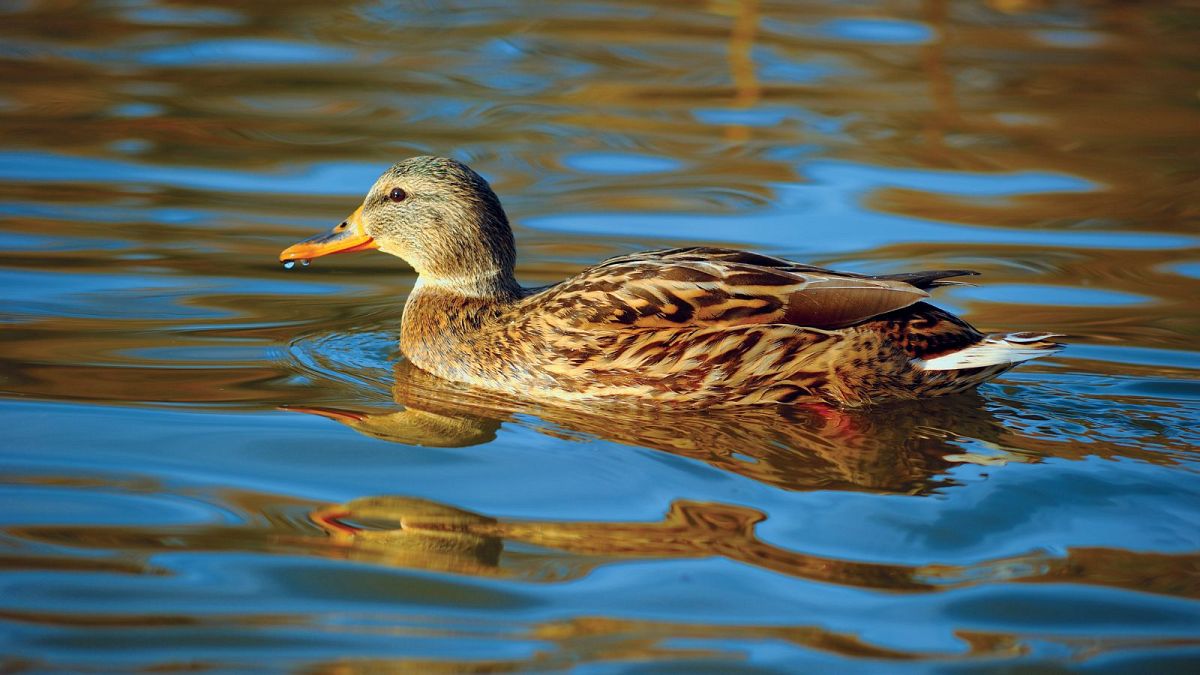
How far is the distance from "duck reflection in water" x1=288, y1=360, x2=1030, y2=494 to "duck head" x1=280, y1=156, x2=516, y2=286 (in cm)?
94

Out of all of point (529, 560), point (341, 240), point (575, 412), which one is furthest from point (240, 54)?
point (529, 560)

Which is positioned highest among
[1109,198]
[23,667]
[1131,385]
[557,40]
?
[557,40]

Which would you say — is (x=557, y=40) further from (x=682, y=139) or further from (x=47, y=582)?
(x=47, y=582)

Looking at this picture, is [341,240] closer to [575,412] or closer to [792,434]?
[575,412]

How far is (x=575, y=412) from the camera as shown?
706 cm

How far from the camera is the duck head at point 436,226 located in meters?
8.17

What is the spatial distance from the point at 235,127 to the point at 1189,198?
7675 mm

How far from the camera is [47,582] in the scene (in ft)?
16.6

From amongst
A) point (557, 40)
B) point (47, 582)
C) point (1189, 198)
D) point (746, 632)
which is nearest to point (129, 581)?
point (47, 582)

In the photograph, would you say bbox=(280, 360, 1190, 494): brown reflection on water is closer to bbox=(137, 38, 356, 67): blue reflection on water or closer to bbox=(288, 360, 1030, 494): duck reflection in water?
bbox=(288, 360, 1030, 494): duck reflection in water

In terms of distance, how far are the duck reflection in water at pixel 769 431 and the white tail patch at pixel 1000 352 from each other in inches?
10.8

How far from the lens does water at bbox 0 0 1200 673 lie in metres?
4.92

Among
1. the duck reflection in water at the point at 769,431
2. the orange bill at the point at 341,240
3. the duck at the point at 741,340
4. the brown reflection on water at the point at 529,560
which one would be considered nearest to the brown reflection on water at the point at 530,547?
the brown reflection on water at the point at 529,560

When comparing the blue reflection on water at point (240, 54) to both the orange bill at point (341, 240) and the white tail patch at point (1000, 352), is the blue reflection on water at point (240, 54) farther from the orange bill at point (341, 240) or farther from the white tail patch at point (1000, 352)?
the white tail patch at point (1000, 352)
